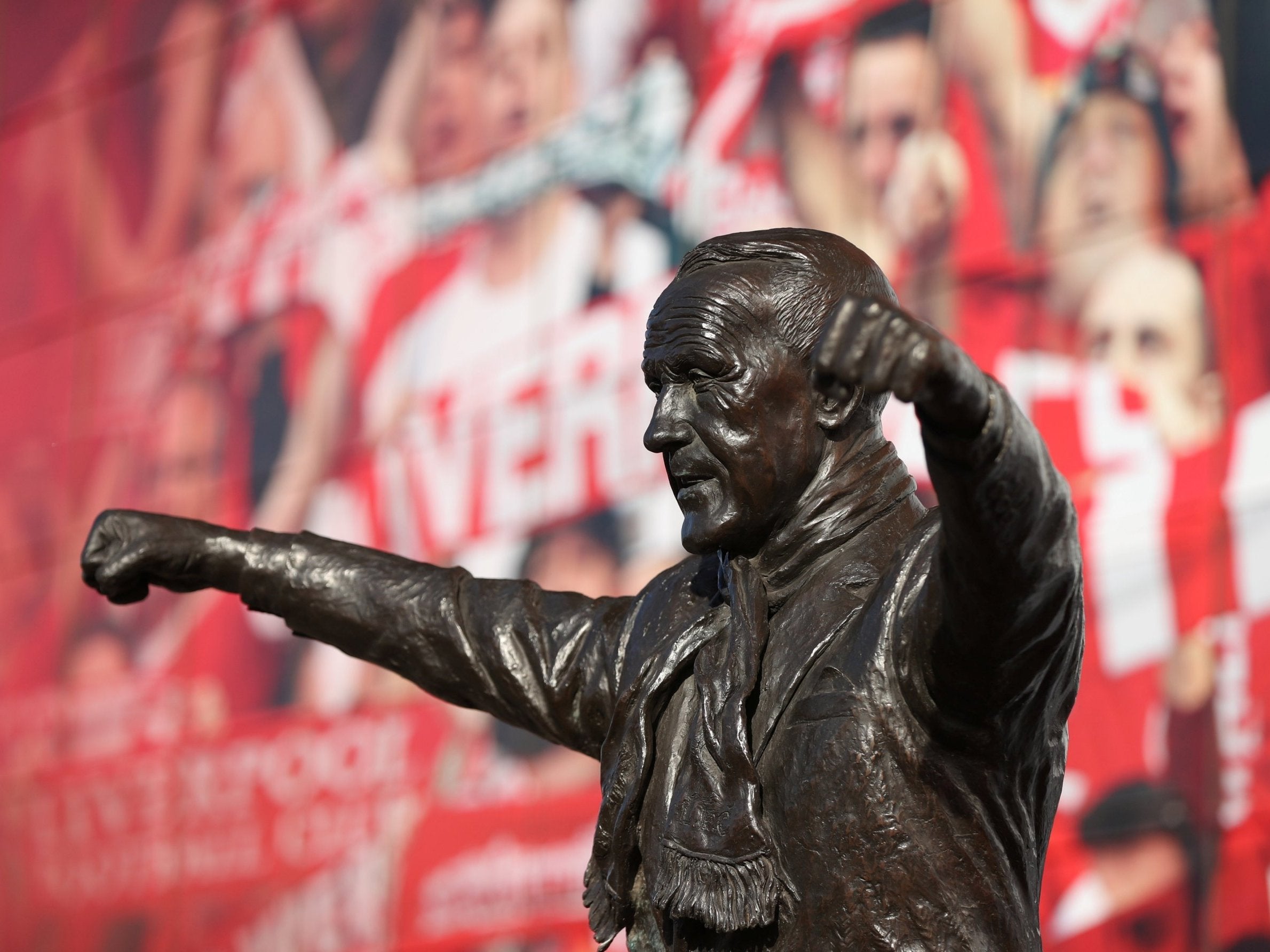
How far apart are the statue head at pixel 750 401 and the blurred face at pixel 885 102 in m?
5.89

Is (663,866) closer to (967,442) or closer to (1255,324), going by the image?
(967,442)

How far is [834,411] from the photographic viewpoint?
313cm

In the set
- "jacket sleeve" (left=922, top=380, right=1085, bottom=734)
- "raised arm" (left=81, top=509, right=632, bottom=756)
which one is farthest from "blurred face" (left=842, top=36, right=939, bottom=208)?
"jacket sleeve" (left=922, top=380, right=1085, bottom=734)

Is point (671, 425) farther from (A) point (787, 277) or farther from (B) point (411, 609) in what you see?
(B) point (411, 609)

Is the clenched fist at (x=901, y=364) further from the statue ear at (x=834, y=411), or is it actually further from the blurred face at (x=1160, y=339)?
the blurred face at (x=1160, y=339)

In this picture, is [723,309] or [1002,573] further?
[723,309]

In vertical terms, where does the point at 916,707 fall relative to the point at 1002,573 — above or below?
below

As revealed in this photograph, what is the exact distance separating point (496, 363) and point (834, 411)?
7.92 m

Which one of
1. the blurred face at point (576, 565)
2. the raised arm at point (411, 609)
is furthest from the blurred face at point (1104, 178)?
the raised arm at point (411, 609)

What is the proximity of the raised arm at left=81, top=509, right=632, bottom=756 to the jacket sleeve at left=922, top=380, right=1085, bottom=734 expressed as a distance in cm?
83

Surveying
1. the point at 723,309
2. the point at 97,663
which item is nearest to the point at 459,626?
the point at 723,309

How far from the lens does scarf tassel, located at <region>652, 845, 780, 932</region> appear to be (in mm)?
2902

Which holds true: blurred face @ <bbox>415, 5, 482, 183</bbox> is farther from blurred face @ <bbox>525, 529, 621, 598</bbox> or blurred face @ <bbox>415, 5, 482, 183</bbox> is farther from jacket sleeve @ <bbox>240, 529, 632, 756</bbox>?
jacket sleeve @ <bbox>240, 529, 632, 756</bbox>

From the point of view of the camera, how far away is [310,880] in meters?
11.5
